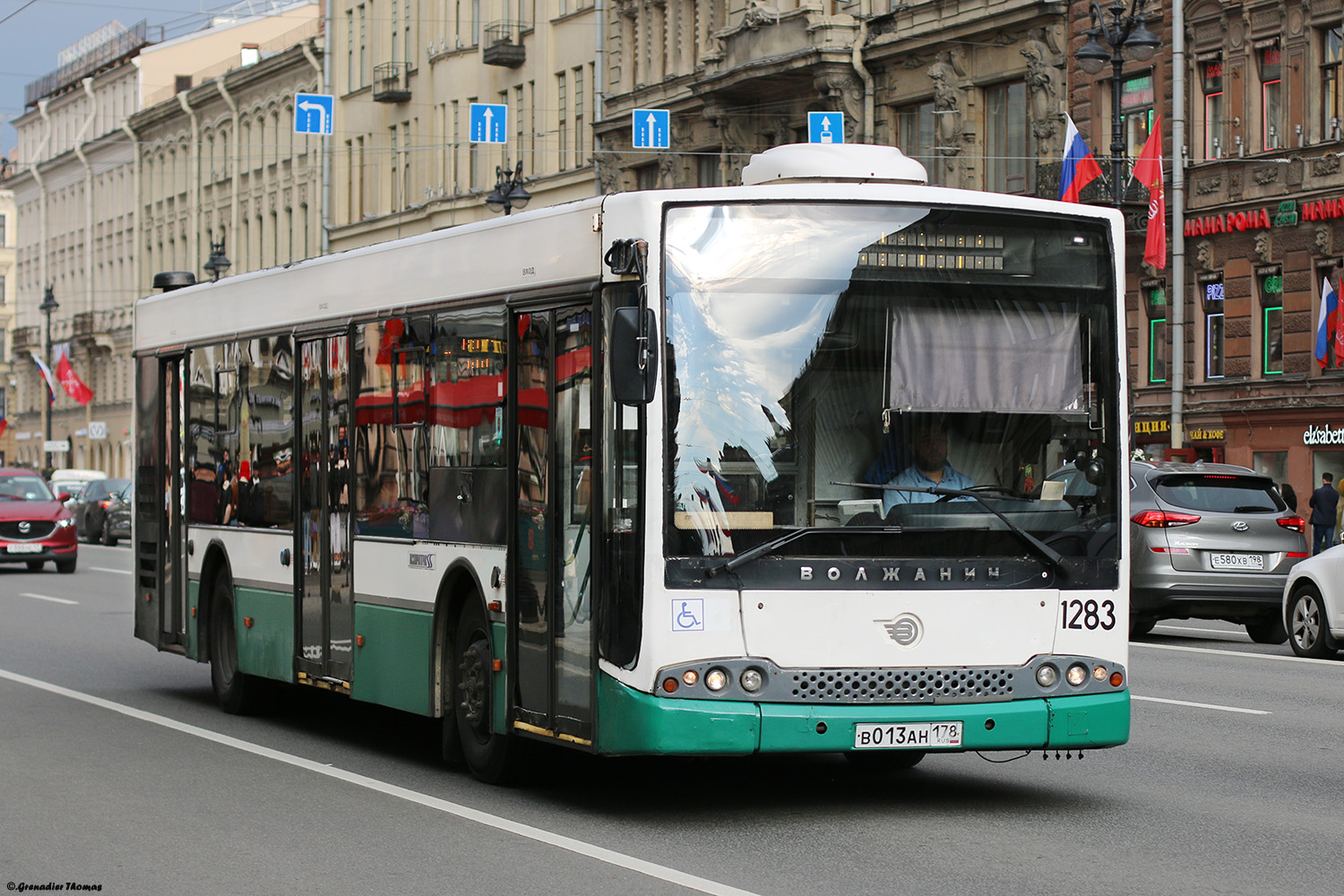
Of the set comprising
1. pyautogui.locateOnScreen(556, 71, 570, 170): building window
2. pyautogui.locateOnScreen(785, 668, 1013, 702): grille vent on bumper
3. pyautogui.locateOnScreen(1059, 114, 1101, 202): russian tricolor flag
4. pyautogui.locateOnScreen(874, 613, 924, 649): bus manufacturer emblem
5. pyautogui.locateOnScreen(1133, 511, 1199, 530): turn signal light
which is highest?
pyautogui.locateOnScreen(556, 71, 570, 170): building window

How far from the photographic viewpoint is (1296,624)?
2014 cm

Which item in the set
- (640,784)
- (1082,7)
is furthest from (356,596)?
(1082,7)

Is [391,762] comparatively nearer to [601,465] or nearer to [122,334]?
[601,465]

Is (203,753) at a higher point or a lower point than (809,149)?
lower

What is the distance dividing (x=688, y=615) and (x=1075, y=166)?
27.8 meters

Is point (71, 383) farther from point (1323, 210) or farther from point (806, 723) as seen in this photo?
point (806, 723)

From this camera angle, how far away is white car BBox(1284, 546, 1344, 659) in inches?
767

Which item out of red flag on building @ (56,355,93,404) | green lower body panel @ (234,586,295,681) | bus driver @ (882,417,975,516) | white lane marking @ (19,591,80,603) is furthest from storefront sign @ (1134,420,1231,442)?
red flag on building @ (56,355,93,404)

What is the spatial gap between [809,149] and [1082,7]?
3195cm

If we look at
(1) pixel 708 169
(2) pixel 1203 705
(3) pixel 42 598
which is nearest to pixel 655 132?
(1) pixel 708 169

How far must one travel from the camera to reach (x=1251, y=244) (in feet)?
126

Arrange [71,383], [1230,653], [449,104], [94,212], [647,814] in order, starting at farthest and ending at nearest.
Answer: [94,212] → [71,383] → [449,104] → [1230,653] → [647,814]

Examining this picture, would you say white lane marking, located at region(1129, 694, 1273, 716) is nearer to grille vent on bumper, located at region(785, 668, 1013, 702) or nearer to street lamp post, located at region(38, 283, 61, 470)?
grille vent on bumper, located at region(785, 668, 1013, 702)

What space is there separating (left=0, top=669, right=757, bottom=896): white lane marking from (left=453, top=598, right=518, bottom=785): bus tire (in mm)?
423
